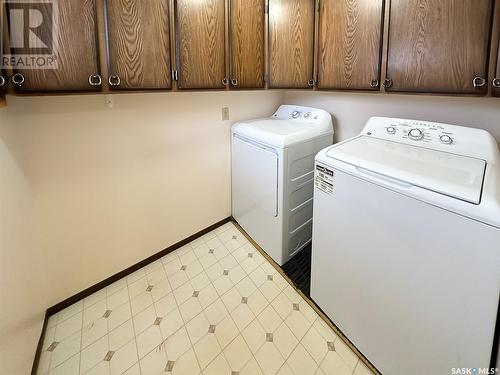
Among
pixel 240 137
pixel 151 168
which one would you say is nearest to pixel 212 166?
pixel 240 137

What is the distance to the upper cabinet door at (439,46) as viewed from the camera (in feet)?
3.97

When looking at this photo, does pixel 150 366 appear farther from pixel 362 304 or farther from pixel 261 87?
pixel 261 87

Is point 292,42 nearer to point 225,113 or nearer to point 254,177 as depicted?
point 225,113

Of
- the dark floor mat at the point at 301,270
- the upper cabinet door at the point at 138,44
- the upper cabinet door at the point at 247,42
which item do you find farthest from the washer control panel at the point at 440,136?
the upper cabinet door at the point at 138,44

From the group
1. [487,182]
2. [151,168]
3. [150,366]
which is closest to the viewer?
[487,182]

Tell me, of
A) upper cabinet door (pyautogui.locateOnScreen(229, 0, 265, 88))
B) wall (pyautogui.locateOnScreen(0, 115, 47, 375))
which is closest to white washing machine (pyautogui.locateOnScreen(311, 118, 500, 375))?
upper cabinet door (pyautogui.locateOnScreen(229, 0, 265, 88))

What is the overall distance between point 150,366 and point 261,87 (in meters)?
2.03

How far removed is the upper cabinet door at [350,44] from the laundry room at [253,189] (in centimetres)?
1

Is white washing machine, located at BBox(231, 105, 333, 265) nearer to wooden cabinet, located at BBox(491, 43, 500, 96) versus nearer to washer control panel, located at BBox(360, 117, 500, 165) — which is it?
washer control panel, located at BBox(360, 117, 500, 165)

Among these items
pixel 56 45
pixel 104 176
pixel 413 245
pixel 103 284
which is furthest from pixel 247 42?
pixel 103 284

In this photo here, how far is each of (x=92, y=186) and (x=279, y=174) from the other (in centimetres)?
130

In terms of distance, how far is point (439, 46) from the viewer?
132 centimetres

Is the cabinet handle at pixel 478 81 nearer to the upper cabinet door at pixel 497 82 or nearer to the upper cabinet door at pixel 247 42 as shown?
the upper cabinet door at pixel 497 82

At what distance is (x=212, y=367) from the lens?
4.79 ft
